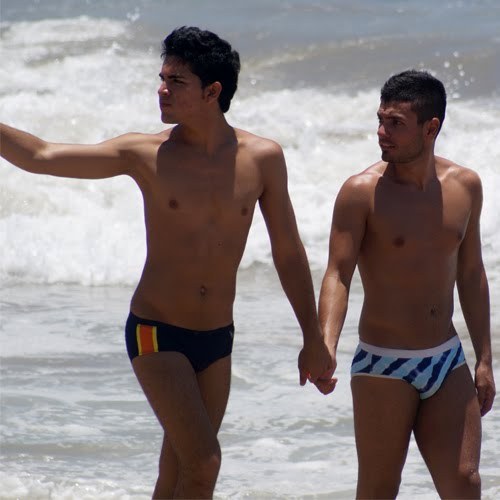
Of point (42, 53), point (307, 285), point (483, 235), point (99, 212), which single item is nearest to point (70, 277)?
point (99, 212)

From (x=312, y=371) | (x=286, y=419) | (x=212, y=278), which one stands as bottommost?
(x=286, y=419)

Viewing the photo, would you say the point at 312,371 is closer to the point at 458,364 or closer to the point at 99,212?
the point at 458,364

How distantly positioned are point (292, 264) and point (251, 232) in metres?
6.77

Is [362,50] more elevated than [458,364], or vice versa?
[362,50]

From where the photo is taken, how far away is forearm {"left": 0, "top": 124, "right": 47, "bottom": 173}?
13.4 feet

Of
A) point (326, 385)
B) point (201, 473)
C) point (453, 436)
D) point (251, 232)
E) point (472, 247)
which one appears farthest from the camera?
point (251, 232)

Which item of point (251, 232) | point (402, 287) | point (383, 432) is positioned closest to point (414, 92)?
point (402, 287)

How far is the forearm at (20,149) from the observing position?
13.4ft

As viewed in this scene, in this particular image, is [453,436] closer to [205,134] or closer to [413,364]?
[413,364]

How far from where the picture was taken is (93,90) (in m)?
14.9

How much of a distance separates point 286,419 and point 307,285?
2534mm

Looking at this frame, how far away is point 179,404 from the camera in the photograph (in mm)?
4066

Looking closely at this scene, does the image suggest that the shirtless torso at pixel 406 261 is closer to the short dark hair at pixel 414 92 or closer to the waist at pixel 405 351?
the waist at pixel 405 351

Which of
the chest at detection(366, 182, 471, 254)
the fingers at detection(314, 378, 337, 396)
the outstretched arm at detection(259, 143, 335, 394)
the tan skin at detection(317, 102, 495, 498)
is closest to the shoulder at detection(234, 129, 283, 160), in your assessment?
the outstretched arm at detection(259, 143, 335, 394)
